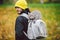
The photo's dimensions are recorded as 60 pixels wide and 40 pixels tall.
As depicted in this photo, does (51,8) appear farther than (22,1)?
Yes

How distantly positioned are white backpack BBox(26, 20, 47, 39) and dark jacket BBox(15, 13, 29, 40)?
7 cm

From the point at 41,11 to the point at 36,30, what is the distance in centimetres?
180

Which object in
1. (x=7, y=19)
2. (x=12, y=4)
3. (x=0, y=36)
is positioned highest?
(x=12, y=4)

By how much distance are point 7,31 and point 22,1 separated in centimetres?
166

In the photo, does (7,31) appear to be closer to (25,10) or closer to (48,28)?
(48,28)

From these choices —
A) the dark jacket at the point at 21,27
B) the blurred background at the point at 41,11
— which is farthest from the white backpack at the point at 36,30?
the blurred background at the point at 41,11

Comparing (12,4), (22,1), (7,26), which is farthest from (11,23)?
(22,1)

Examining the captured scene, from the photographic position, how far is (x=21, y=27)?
365cm

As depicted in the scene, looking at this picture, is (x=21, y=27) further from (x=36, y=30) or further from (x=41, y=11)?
(x=41, y=11)

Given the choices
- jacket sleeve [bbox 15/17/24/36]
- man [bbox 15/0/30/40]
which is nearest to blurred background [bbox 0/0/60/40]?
man [bbox 15/0/30/40]

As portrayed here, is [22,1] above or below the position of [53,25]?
above

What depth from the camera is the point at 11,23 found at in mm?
5391

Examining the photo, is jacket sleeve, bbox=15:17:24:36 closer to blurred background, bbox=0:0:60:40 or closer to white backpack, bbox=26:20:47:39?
white backpack, bbox=26:20:47:39

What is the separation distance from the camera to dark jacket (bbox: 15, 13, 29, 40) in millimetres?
3633
